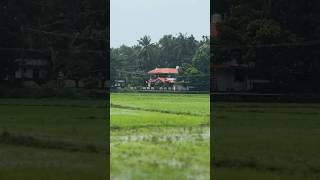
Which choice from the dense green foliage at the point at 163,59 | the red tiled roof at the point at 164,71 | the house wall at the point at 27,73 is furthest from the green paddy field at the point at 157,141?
the red tiled roof at the point at 164,71

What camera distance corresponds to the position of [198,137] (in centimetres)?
1212

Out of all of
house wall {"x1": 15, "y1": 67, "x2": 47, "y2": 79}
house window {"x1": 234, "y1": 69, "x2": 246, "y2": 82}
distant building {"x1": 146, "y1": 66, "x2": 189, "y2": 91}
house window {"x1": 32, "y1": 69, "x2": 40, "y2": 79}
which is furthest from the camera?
distant building {"x1": 146, "y1": 66, "x2": 189, "y2": 91}

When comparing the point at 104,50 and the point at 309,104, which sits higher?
the point at 104,50

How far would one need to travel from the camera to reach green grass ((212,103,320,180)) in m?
7.52

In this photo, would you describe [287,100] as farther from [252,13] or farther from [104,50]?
[104,50]

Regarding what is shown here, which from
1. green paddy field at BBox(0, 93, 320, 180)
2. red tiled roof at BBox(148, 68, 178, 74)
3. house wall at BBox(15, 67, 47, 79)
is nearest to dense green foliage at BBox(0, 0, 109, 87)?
house wall at BBox(15, 67, 47, 79)

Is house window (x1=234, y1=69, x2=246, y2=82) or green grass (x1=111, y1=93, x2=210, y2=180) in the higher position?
house window (x1=234, y1=69, x2=246, y2=82)

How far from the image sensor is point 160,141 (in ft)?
36.8

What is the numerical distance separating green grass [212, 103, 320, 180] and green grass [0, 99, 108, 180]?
1.93 meters

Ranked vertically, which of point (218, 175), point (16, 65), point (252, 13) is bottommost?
point (218, 175)

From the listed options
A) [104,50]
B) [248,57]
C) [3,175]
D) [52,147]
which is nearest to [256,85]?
[248,57]

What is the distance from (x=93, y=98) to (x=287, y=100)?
6.60 metres

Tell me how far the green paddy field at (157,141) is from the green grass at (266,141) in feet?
0.05

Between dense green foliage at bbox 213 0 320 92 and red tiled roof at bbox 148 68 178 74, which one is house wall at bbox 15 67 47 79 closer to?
red tiled roof at bbox 148 68 178 74
